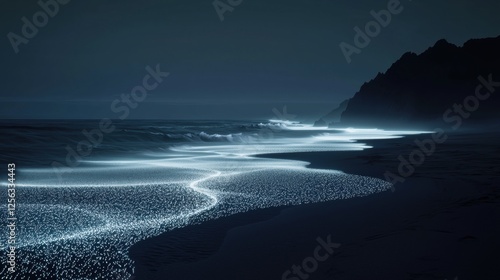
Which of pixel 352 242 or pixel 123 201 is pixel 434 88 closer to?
pixel 123 201

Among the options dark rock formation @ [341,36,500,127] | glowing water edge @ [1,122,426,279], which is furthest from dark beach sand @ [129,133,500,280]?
dark rock formation @ [341,36,500,127]

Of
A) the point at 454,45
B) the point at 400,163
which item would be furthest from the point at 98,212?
the point at 454,45

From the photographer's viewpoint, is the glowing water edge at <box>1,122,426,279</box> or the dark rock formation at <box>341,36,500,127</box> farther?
the dark rock formation at <box>341,36,500,127</box>

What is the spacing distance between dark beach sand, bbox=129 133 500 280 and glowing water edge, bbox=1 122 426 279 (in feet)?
1.99

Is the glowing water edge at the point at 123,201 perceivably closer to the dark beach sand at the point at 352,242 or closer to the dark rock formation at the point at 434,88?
the dark beach sand at the point at 352,242

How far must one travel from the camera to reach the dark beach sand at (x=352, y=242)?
5.81 metres

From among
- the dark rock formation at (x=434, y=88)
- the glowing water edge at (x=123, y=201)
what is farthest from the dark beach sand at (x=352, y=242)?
the dark rock formation at (x=434, y=88)

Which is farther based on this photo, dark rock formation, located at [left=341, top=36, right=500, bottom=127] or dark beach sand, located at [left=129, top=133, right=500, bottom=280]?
dark rock formation, located at [left=341, top=36, right=500, bottom=127]

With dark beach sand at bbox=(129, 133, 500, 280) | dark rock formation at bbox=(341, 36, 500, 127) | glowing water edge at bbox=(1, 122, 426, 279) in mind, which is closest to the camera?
dark beach sand at bbox=(129, 133, 500, 280)

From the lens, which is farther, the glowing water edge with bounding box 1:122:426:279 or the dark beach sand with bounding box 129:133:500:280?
the glowing water edge with bounding box 1:122:426:279

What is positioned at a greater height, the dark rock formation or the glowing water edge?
the dark rock formation

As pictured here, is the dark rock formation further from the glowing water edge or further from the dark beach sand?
the dark beach sand

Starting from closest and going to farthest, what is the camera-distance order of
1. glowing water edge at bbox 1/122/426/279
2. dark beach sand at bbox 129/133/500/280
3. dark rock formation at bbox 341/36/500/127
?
dark beach sand at bbox 129/133/500/280 < glowing water edge at bbox 1/122/426/279 < dark rock formation at bbox 341/36/500/127

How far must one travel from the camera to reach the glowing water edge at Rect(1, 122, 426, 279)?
21.0 ft
